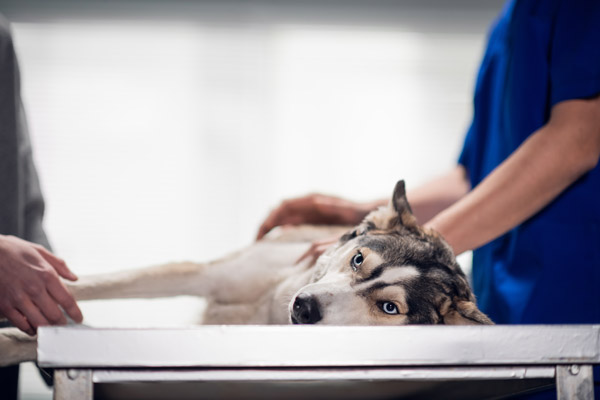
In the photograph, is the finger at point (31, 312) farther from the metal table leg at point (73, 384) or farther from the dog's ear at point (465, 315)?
the dog's ear at point (465, 315)

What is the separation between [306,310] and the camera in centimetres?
122

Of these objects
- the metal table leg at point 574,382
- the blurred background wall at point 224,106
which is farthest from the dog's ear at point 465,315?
the blurred background wall at point 224,106

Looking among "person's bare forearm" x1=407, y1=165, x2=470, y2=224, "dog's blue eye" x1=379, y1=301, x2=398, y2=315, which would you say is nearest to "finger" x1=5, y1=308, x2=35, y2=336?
"dog's blue eye" x1=379, y1=301, x2=398, y2=315

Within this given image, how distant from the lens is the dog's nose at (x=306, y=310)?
3.97 ft

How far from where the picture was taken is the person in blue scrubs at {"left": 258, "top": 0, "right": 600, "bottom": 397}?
135 centimetres

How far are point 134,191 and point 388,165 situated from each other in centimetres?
194

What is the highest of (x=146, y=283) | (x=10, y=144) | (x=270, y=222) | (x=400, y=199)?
(x=10, y=144)

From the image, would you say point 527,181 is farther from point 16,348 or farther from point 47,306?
point 16,348

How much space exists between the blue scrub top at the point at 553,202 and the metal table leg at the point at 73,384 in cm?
111

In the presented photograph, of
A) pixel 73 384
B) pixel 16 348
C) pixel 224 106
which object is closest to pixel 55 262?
pixel 16 348

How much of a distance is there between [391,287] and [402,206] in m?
0.31

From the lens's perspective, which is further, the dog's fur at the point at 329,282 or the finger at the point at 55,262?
the dog's fur at the point at 329,282

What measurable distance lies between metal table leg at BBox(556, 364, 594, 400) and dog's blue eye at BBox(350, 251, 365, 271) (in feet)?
2.11

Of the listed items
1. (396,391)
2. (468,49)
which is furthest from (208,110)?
(396,391)
